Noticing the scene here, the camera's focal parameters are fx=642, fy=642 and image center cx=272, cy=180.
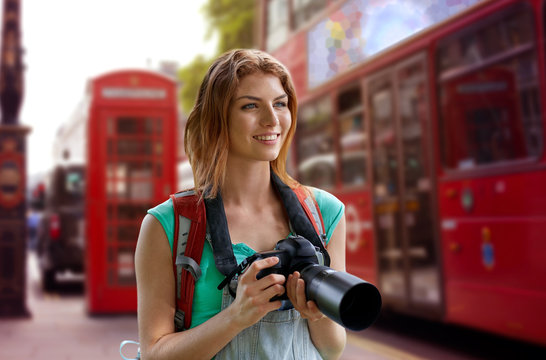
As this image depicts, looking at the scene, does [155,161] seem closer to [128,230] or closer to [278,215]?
[128,230]

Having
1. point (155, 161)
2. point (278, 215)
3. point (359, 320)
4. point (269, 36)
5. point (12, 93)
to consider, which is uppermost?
point (269, 36)

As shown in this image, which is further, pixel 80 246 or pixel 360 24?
pixel 80 246

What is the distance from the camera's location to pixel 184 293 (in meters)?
1.39

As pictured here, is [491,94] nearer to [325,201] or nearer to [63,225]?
[325,201]

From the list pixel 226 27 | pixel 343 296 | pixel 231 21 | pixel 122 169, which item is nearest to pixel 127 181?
pixel 122 169

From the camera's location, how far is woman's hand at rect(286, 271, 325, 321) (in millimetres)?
1267

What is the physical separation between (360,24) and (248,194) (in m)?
4.91

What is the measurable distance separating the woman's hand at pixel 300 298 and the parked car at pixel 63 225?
8636 millimetres

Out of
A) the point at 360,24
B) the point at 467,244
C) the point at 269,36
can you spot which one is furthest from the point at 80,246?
the point at 467,244

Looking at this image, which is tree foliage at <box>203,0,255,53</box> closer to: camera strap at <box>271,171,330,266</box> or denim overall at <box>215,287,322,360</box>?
camera strap at <box>271,171,330,266</box>

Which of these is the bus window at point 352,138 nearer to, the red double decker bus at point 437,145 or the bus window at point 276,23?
the red double decker bus at point 437,145

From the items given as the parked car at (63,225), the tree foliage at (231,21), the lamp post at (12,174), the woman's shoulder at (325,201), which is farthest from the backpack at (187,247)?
the tree foliage at (231,21)

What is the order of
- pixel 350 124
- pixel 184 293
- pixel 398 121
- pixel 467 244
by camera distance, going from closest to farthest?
1. pixel 184 293
2. pixel 467 244
3. pixel 398 121
4. pixel 350 124

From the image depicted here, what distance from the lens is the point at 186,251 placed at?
1.38 m
